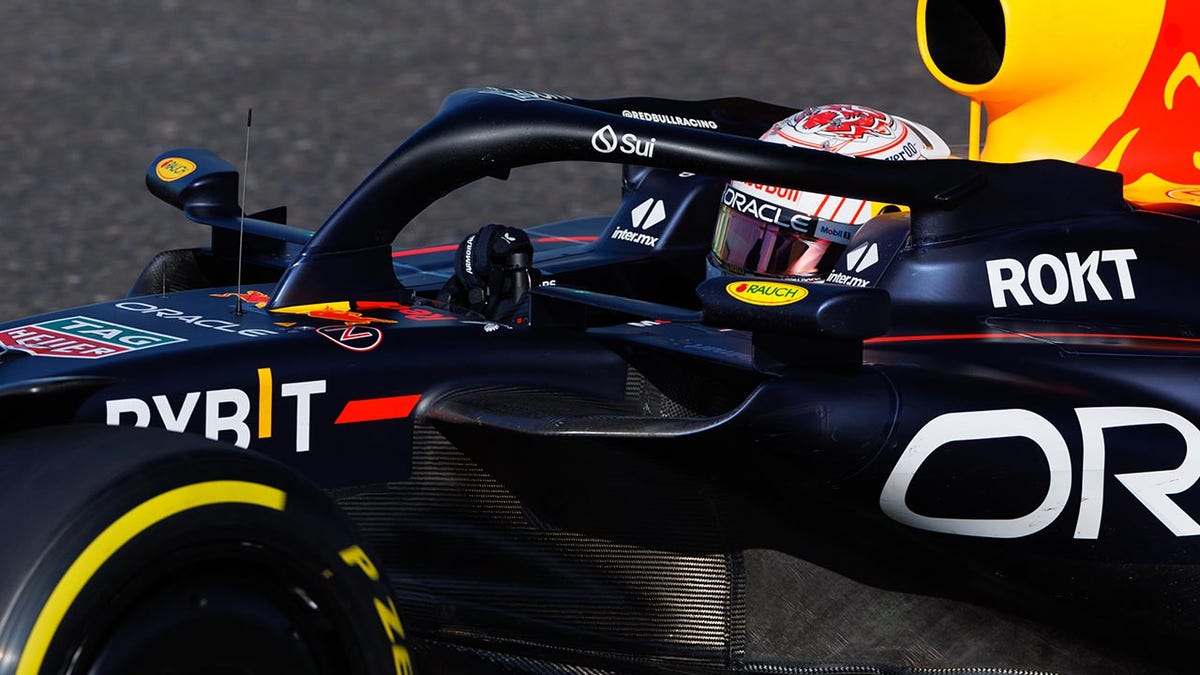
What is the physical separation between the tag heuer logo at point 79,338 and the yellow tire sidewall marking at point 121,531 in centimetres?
65

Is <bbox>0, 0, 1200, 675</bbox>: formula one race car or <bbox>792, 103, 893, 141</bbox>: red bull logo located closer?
<bbox>0, 0, 1200, 675</bbox>: formula one race car

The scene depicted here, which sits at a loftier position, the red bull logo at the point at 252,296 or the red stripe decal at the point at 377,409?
the red bull logo at the point at 252,296

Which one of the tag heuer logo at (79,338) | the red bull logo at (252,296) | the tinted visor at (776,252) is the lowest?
the tag heuer logo at (79,338)

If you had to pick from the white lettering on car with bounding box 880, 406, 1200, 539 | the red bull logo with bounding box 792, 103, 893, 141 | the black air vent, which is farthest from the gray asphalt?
the white lettering on car with bounding box 880, 406, 1200, 539

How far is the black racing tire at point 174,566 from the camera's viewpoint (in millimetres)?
2502

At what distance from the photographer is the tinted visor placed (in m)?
4.12

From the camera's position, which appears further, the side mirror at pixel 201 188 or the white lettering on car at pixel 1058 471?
the side mirror at pixel 201 188

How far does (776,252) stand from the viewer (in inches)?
162

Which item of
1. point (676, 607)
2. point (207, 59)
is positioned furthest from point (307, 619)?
point (207, 59)

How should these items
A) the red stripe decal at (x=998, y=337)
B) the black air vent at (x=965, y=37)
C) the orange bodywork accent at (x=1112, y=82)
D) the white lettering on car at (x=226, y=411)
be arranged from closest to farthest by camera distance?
the white lettering on car at (x=226, y=411) < the red stripe decal at (x=998, y=337) < the orange bodywork accent at (x=1112, y=82) < the black air vent at (x=965, y=37)

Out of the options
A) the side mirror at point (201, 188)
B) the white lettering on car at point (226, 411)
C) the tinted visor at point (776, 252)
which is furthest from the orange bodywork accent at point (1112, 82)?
the white lettering on car at point (226, 411)

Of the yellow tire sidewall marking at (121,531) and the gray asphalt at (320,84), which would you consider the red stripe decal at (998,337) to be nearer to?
the yellow tire sidewall marking at (121,531)

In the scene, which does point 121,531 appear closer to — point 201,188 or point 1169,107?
point 201,188

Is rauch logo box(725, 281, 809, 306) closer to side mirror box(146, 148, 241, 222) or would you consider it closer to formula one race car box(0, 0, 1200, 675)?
formula one race car box(0, 0, 1200, 675)
